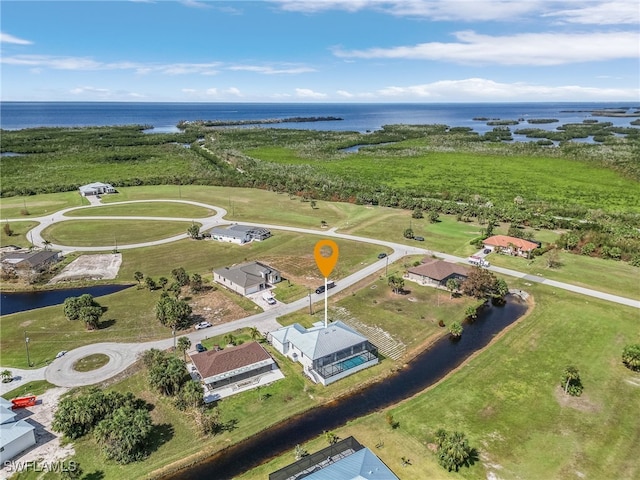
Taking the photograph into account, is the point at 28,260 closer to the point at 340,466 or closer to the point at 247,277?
the point at 247,277

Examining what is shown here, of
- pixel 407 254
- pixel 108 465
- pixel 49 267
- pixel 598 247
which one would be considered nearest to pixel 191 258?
pixel 49 267

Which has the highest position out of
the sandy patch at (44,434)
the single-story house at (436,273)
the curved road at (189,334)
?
the single-story house at (436,273)

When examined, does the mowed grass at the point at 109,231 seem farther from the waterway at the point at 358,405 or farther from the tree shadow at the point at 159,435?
the waterway at the point at 358,405

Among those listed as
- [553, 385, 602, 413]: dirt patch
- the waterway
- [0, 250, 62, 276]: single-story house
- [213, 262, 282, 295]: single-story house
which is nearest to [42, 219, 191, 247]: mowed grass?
[0, 250, 62, 276]: single-story house

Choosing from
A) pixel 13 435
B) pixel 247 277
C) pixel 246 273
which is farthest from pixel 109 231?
pixel 13 435

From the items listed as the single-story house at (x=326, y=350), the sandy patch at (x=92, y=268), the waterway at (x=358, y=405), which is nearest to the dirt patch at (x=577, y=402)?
the waterway at (x=358, y=405)

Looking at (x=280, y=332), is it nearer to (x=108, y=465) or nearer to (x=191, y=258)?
(x=108, y=465)
